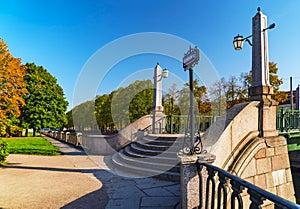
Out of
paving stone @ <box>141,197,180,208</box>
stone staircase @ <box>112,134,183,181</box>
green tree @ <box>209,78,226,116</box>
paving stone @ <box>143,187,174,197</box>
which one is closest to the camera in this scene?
paving stone @ <box>141,197,180,208</box>

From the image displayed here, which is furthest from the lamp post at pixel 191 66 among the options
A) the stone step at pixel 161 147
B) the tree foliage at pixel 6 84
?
the tree foliage at pixel 6 84

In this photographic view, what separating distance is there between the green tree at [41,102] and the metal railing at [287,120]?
94.5 ft

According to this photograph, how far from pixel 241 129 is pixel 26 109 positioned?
96.7 feet

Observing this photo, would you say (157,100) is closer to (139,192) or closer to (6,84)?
(139,192)

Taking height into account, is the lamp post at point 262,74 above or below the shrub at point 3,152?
above

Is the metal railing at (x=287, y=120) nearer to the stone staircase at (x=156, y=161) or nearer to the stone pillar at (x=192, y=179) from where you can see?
the stone staircase at (x=156, y=161)

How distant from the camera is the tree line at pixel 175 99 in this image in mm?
20500

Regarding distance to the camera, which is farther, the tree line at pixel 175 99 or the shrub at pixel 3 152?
the tree line at pixel 175 99

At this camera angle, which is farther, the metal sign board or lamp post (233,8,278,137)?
lamp post (233,8,278,137)

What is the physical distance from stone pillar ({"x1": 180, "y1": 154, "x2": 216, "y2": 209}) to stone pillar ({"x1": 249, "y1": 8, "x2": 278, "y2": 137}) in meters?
4.02

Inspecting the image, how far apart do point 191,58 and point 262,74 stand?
4364 millimetres

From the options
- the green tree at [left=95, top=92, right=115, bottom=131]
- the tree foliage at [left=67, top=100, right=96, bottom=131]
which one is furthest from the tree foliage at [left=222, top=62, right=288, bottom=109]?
the tree foliage at [left=67, top=100, right=96, bottom=131]

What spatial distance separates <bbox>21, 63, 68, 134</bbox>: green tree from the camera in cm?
2734

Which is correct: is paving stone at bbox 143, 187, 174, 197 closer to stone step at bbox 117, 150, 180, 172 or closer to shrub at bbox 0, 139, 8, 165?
stone step at bbox 117, 150, 180, 172
